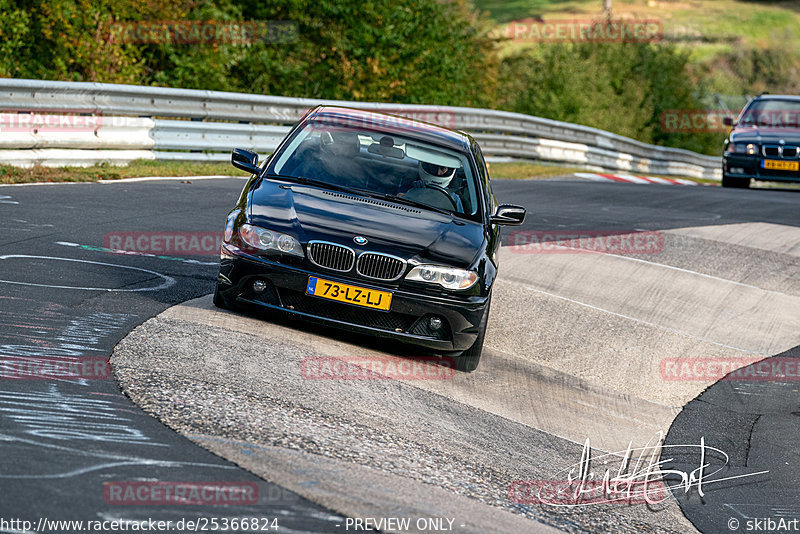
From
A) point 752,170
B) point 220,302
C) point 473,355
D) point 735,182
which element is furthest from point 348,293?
point 735,182

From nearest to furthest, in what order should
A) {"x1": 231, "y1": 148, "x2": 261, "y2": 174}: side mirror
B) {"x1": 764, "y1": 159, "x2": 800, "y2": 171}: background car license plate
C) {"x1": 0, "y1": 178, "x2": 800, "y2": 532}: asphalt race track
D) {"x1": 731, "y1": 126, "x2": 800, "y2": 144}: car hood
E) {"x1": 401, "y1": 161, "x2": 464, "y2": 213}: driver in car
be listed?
{"x1": 0, "y1": 178, "x2": 800, "y2": 532}: asphalt race track < {"x1": 401, "y1": 161, "x2": 464, "y2": 213}: driver in car < {"x1": 231, "y1": 148, "x2": 261, "y2": 174}: side mirror < {"x1": 764, "y1": 159, "x2": 800, "y2": 171}: background car license plate < {"x1": 731, "y1": 126, "x2": 800, "y2": 144}: car hood

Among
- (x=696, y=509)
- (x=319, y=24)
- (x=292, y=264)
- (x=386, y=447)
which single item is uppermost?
(x=319, y=24)

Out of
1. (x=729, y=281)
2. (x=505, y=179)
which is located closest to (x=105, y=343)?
(x=729, y=281)

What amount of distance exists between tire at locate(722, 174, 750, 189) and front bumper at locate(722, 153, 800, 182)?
45 cm

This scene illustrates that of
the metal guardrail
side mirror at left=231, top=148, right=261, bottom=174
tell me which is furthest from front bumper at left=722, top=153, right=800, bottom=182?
side mirror at left=231, top=148, right=261, bottom=174

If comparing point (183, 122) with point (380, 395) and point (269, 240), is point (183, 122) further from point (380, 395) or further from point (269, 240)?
point (380, 395)

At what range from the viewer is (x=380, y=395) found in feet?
19.2

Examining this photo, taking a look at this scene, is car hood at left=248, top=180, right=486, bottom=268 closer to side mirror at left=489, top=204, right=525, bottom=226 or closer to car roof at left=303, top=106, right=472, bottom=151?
side mirror at left=489, top=204, right=525, bottom=226

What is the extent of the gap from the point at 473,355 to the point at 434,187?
1.40 m

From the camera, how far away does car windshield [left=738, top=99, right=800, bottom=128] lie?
21.0 m

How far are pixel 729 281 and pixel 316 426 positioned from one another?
6952 millimetres

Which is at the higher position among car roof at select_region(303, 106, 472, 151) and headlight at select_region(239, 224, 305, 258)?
car roof at select_region(303, 106, 472, 151)

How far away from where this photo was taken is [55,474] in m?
3.86

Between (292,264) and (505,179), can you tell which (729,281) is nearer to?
(292,264)
